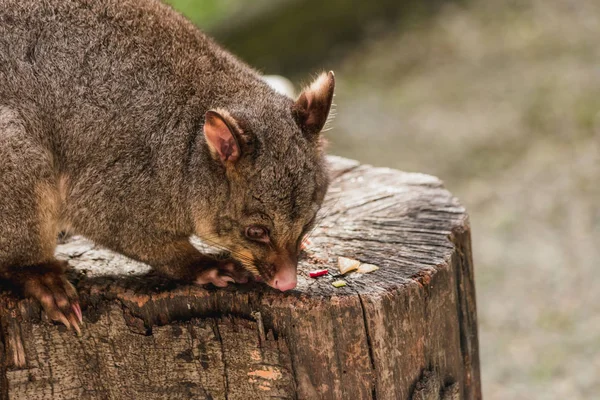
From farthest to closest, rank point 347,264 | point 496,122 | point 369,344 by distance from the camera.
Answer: point 496,122
point 347,264
point 369,344

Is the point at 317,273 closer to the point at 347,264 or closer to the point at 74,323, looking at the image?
the point at 347,264

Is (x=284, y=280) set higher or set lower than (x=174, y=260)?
lower

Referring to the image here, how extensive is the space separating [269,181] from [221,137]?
353 mm

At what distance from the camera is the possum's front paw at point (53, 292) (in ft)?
15.6

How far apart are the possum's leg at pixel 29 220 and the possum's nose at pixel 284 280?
1.14 m

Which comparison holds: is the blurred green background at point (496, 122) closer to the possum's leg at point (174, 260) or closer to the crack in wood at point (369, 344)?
the crack in wood at point (369, 344)

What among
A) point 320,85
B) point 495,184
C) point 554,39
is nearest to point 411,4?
point 554,39

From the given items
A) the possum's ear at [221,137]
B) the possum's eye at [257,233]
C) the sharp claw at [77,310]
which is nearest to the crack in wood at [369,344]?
the possum's eye at [257,233]

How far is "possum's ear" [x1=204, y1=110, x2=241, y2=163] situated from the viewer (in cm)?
446

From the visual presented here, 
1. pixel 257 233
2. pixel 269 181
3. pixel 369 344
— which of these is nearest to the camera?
pixel 369 344

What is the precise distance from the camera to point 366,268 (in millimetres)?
4879

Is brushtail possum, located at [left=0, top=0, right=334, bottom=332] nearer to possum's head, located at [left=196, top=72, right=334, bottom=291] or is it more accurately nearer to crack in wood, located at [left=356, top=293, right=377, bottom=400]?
possum's head, located at [left=196, top=72, right=334, bottom=291]

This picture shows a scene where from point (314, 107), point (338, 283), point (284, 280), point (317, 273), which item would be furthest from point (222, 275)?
point (314, 107)

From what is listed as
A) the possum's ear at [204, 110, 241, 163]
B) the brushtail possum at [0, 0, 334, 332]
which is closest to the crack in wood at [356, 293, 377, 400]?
the brushtail possum at [0, 0, 334, 332]
